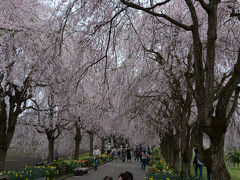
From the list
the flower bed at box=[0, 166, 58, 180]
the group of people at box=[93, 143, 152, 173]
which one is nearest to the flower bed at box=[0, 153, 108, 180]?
the flower bed at box=[0, 166, 58, 180]

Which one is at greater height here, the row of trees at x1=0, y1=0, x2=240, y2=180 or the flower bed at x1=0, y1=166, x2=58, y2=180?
the row of trees at x1=0, y1=0, x2=240, y2=180

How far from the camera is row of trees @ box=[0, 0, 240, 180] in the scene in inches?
172

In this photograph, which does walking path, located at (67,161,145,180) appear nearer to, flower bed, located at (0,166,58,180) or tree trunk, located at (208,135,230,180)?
flower bed, located at (0,166,58,180)

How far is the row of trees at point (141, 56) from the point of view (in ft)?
14.3

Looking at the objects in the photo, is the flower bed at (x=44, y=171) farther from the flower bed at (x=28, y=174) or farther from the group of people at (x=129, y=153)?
the group of people at (x=129, y=153)

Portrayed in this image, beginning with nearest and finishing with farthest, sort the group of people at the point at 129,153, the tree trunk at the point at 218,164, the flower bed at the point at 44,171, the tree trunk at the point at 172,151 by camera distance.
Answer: the tree trunk at the point at 218,164 → the flower bed at the point at 44,171 → the tree trunk at the point at 172,151 → the group of people at the point at 129,153

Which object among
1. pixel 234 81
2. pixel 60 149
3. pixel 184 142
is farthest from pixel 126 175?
pixel 60 149

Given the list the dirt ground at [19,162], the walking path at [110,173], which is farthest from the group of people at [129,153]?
the dirt ground at [19,162]

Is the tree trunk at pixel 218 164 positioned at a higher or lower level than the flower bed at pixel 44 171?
higher

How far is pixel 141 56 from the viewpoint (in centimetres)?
901

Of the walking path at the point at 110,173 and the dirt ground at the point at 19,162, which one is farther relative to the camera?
the dirt ground at the point at 19,162

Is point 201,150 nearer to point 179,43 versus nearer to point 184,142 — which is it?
point 184,142

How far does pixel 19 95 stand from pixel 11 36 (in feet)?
10.7

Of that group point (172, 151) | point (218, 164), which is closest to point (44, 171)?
point (218, 164)
